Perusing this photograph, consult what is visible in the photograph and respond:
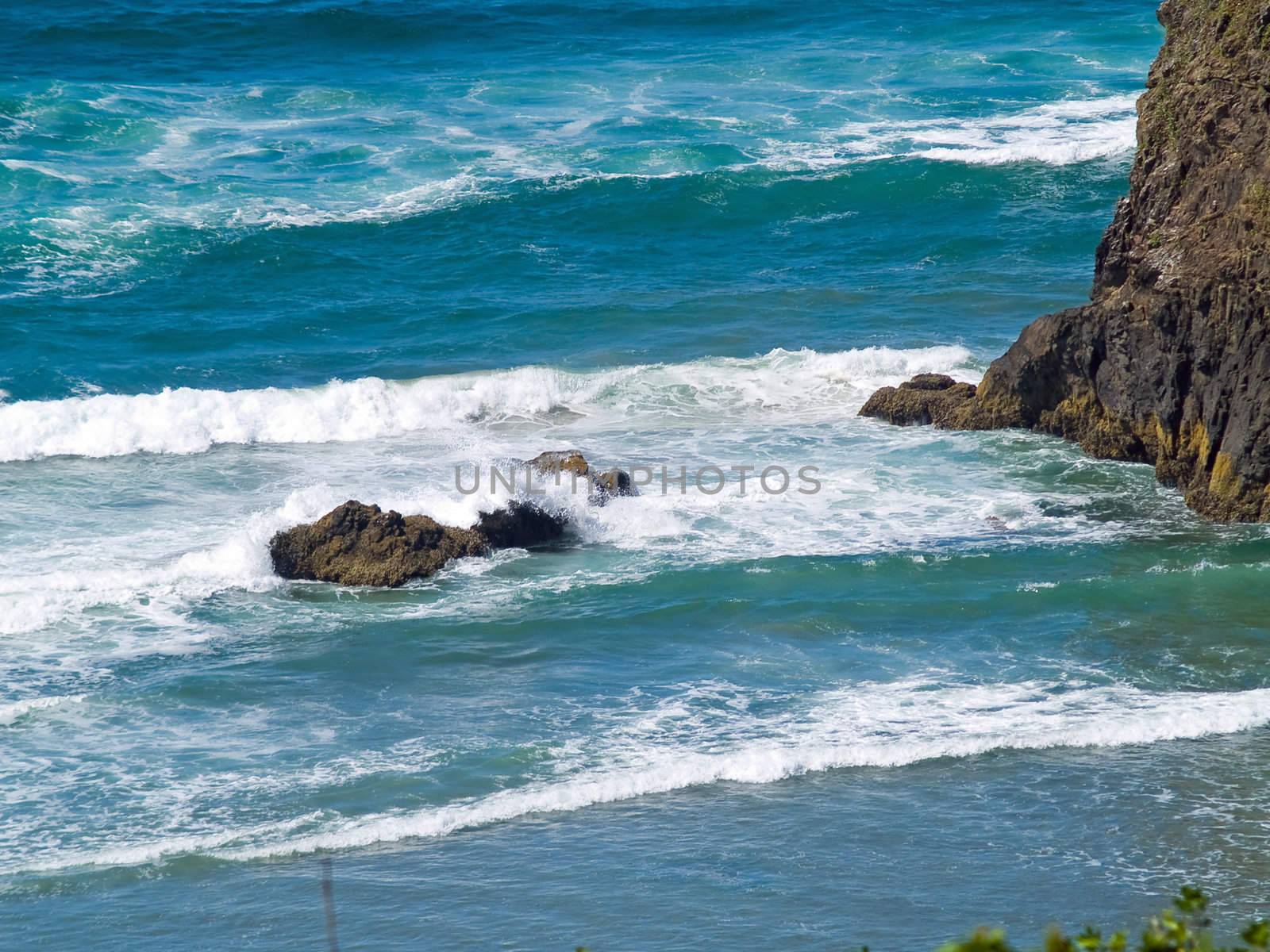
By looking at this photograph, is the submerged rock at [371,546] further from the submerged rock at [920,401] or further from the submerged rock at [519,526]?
the submerged rock at [920,401]

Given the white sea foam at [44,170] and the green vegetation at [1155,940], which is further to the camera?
the white sea foam at [44,170]

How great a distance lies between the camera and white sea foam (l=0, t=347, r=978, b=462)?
19828mm

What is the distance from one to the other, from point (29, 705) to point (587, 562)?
5.36 meters

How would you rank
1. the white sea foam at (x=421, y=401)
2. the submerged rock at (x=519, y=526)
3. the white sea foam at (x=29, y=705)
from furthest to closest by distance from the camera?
the white sea foam at (x=421, y=401) → the submerged rock at (x=519, y=526) → the white sea foam at (x=29, y=705)

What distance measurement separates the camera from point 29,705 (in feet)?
40.7

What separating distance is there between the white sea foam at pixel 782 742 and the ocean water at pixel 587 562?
4 centimetres

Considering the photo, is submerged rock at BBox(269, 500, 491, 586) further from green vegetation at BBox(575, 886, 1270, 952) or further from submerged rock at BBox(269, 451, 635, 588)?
green vegetation at BBox(575, 886, 1270, 952)

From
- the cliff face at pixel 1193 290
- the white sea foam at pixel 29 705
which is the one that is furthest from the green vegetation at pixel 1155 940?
the cliff face at pixel 1193 290

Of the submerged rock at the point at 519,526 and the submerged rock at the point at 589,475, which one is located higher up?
the submerged rock at the point at 589,475

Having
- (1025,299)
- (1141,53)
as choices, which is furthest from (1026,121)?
(1025,299)

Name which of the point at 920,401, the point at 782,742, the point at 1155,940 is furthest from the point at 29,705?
the point at 920,401

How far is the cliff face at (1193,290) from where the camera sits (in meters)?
15.4

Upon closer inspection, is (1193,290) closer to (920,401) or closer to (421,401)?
(920,401)

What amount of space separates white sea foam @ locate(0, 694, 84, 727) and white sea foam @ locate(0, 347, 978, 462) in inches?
289
